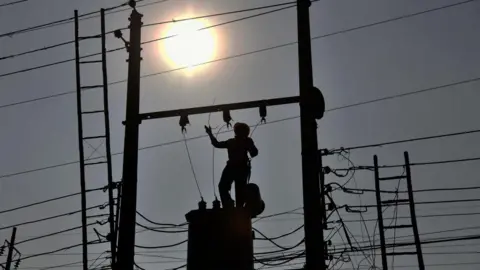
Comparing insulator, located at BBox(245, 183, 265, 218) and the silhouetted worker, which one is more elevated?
the silhouetted worker

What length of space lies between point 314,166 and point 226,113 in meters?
1.96

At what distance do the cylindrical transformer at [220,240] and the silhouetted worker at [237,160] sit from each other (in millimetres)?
1631

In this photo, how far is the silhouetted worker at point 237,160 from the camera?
428 inches

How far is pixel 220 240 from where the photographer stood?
29.1 ft

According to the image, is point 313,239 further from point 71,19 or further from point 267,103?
point 71,19

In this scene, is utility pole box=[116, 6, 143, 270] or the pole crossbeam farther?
the pole crossbeam

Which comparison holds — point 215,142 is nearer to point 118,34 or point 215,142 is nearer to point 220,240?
point 220,240

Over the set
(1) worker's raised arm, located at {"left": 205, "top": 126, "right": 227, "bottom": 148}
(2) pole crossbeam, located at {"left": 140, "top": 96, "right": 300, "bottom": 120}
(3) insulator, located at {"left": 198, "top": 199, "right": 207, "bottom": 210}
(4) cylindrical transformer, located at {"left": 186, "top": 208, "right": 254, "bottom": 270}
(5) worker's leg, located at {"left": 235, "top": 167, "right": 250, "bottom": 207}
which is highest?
(2) pole crossbeam, located at {"left": 140, "top": 96, "right": 300, "bottom": 120}

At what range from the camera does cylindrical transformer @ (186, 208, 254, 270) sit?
28.8ft

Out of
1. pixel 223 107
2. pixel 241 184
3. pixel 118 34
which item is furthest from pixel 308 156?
pixel 118 34

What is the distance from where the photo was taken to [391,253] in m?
20.2

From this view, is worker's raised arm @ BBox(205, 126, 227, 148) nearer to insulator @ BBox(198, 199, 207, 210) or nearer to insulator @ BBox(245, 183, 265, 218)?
insulator @ BBox(245, 183, 265, 218)

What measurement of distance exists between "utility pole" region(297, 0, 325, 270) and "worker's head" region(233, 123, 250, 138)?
91cm

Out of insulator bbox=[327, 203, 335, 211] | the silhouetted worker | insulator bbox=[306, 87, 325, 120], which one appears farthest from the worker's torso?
insulator bbox=[327, 203, 335, 211]
